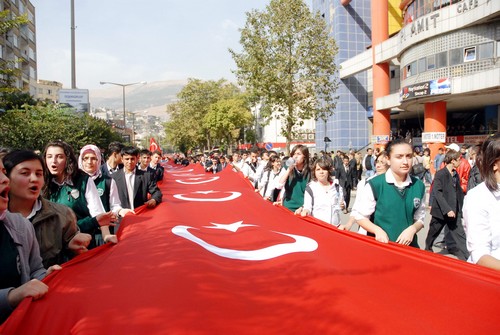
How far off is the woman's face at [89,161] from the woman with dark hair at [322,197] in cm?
250

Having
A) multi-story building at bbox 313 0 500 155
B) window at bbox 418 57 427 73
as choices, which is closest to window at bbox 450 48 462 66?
multi-story building at bbox 313 0 500 155

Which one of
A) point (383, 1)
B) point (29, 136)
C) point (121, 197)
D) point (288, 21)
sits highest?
point (383, 1)

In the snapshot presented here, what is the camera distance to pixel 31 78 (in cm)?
4675

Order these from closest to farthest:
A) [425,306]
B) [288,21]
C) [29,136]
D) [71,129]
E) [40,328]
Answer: [40,328], [425,306], [29,136], [71,129], [288,21]

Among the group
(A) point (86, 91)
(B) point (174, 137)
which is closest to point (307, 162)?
(A) point (86, 91)

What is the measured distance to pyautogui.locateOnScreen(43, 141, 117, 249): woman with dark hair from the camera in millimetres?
3863

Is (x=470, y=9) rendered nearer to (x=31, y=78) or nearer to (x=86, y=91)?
(x=86, y=91)

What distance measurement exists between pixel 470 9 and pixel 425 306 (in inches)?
1094

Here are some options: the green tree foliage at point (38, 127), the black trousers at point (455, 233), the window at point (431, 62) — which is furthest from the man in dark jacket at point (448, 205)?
the window at point (431, 62)

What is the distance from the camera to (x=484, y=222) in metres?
2.62

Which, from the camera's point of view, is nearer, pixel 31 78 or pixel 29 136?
pixel 29 136

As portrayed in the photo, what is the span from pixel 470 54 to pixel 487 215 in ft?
90.5

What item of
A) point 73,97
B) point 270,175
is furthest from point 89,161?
point 73,97

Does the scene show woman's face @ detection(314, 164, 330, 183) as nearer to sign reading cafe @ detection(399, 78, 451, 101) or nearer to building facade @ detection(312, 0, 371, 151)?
sign reading cafe @ detection(399, 78, 451, 101)
